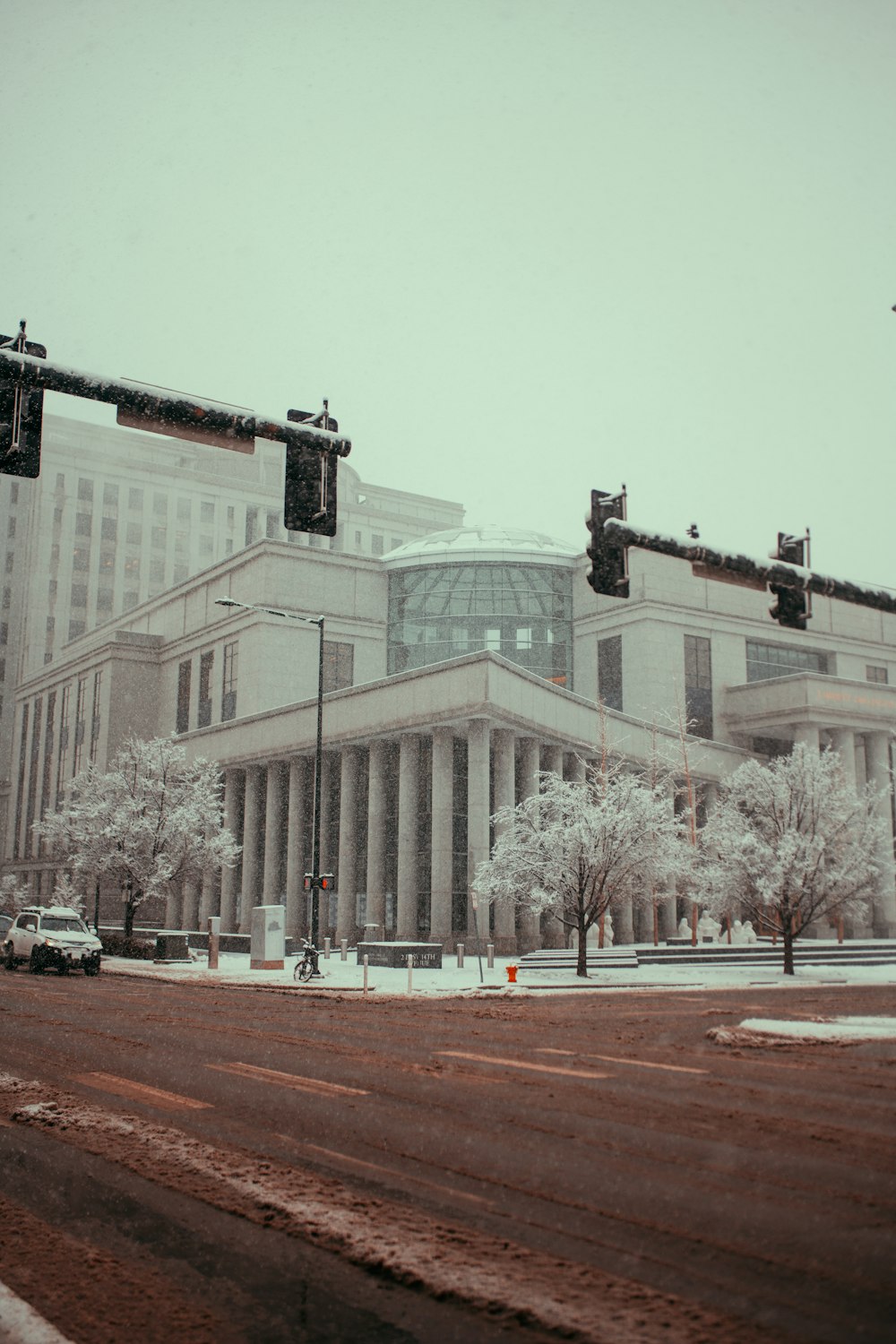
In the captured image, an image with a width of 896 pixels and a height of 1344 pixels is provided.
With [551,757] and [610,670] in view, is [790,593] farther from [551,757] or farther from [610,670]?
[610,670]

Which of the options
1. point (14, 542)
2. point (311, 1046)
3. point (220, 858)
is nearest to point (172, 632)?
point (220, 858)

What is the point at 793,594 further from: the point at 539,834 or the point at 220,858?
the point at 220,858

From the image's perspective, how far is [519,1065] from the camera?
13.2 metres

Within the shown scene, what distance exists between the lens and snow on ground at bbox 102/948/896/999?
27953mm

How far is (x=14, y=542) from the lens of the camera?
438ft

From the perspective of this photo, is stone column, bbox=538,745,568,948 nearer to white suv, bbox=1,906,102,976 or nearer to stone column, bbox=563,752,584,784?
stone column, bbox=563,752,584,784

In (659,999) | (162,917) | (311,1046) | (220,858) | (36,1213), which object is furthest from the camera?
(162,917)

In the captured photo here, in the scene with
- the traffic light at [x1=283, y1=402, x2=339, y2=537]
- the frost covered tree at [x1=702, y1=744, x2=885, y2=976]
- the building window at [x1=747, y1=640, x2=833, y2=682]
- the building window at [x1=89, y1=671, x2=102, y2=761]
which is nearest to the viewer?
the traffic light at [x1=283, y1=402, x2=339, y2=537]

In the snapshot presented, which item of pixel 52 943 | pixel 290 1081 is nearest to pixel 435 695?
pixel 52 943

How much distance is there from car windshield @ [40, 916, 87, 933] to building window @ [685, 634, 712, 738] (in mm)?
43496

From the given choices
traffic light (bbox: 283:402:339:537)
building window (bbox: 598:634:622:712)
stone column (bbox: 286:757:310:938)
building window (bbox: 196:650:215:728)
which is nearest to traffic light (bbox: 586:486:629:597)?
traffic light (bbox: 283:402:339:537)

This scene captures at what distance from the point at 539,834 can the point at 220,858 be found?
22.8 m

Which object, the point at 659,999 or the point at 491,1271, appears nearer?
the point at 491,1271

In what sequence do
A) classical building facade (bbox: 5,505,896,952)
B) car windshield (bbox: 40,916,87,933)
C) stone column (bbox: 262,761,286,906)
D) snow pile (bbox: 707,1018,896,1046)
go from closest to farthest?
snow pile (bbox: 707,1018,896,1046)
car windshield (bbox: 40,916,87,933)
classical building facade (bbox: 5,505,896,952)
stone column (bbox: 262,761,286,906)
